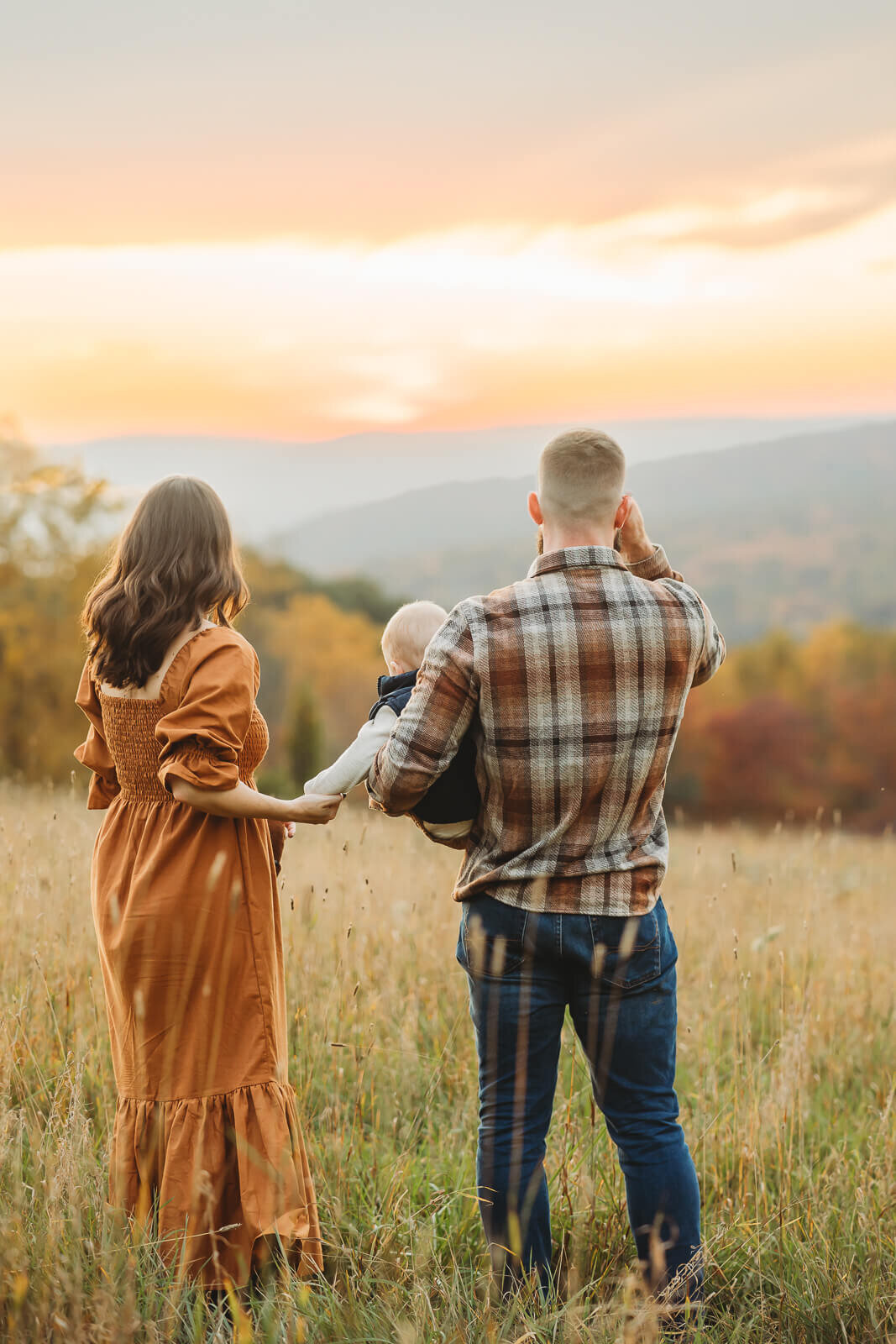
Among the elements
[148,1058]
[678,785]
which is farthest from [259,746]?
[678,785]

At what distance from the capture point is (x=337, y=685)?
5459cm

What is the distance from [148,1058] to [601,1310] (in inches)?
47.0

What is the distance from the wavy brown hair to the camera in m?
2.48

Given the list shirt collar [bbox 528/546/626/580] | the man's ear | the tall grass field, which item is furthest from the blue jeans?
the man's ear

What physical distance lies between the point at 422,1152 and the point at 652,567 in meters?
2.05

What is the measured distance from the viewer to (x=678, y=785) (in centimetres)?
4506

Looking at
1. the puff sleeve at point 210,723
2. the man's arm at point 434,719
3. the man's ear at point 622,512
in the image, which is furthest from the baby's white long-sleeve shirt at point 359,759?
the man's ear at point 622,512

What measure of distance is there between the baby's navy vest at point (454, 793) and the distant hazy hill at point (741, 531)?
86782mm

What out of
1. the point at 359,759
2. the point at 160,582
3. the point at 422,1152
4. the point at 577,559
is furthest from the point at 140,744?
the point at 422,1152

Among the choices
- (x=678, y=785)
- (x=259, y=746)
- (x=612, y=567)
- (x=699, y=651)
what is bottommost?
(x=678, y=785)

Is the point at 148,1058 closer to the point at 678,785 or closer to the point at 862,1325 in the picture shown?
the point at 862,1325

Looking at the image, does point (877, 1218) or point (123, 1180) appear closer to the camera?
point (123, 1180)

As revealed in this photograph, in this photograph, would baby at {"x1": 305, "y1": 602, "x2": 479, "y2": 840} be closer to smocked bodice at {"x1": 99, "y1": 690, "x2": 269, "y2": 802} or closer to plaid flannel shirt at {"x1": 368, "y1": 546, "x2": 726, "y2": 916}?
plaid flannel shirt at {"x1": 368, "y1": 546, "x2": 726, "y2": 916}

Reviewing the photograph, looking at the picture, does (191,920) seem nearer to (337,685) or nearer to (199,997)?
(199,997)
